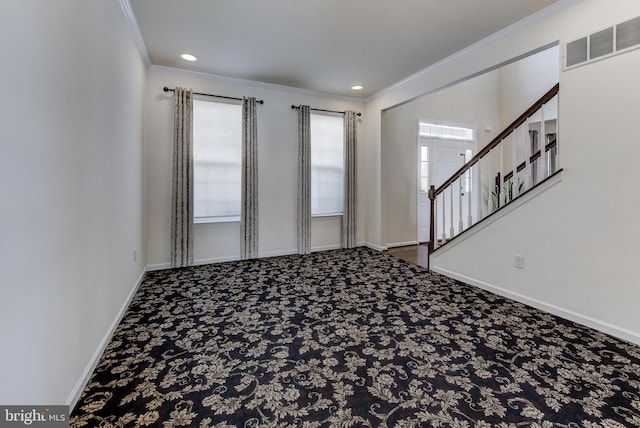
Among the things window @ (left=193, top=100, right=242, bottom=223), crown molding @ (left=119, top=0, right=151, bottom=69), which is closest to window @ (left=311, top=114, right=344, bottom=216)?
window @ (left=193, top=100, right=242, bottom=223)

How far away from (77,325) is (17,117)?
3.67 ft

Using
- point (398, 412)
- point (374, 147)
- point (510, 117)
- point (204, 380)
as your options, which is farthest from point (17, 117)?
point (510, 117)

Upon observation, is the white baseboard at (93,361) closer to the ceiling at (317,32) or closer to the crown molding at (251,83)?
the ceiling at (317,32)

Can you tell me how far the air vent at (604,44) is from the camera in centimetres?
208

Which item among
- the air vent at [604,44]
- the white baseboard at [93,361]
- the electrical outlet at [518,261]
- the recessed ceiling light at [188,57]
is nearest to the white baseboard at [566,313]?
the electrical outlet at [518,261]

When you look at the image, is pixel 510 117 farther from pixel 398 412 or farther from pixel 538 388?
pixel 398 412

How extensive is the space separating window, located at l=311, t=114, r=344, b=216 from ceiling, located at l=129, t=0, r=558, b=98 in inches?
38.4

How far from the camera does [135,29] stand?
2.89 meters

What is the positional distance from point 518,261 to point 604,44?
193 centimetres

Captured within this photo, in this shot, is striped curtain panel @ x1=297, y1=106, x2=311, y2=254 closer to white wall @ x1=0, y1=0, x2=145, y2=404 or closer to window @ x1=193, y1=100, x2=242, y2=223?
window @ x1=193, y1=100, x2=242, y2=223

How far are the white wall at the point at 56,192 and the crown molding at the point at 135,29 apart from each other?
25cm

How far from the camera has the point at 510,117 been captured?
6246 millimetres

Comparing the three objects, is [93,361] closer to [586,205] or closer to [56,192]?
[56,192]

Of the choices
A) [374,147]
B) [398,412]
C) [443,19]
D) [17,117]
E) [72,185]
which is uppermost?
[443,19]
